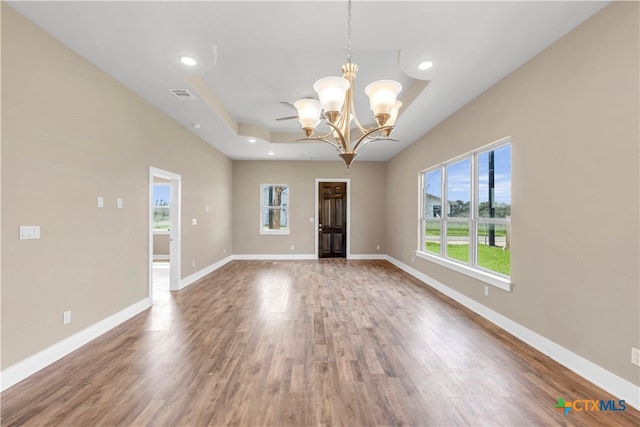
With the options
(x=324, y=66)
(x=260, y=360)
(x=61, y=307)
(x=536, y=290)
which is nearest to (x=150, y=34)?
(x=324, y=66)

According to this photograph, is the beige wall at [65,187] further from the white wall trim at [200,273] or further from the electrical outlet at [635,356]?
the electrical outlet at [635,356]

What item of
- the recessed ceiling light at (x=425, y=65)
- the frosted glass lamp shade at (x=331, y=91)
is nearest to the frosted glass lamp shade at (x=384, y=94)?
the frosted glass lamp shade at (x=331, y=91)

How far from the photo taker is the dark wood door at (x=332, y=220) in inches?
306

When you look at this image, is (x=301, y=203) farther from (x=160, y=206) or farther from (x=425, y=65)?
(x=425, y=65)

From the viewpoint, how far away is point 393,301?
3975 mm

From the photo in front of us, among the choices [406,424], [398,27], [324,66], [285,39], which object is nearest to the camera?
[406,424]

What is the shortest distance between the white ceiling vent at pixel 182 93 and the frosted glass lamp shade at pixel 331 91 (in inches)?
86.2

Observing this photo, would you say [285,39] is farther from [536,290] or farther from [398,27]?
[536,290]

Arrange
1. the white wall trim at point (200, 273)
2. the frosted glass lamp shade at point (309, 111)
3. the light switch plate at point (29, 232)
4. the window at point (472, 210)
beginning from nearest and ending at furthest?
the light switch plate at point (29, 232)
the frosted glass lamp shade at point (309, 111)
the window at point (472, 210)
the white wall trim at point (200, 273)

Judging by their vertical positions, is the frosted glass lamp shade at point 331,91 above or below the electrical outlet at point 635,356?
above

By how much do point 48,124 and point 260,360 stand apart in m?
2.72

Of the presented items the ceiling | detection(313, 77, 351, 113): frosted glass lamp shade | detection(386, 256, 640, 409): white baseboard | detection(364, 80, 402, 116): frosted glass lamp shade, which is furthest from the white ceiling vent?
detection(386, 256, 640, 409): white baseboard
